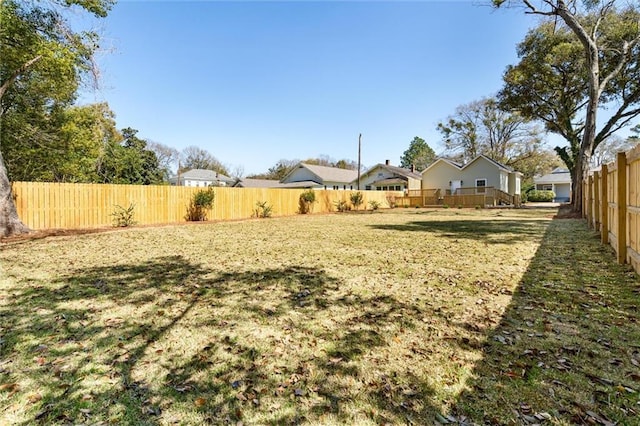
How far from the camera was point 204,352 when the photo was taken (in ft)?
8.45

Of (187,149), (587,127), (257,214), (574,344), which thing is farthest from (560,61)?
(187,149)

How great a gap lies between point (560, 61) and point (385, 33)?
39.0ft

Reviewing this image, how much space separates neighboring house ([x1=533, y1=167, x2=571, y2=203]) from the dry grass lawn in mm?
44104

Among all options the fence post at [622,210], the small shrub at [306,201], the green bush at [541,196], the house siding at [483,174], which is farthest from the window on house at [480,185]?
the fence post at [622,210]

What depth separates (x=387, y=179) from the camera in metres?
36.0

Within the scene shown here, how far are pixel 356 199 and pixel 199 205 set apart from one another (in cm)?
1295

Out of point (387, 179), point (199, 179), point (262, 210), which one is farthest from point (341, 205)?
point (199, 179)

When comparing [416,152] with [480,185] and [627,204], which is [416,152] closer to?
[480,185]

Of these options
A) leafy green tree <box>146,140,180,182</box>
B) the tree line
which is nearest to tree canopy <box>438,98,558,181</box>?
the tree line

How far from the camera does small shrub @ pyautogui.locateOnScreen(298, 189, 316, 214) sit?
20016 millimetres

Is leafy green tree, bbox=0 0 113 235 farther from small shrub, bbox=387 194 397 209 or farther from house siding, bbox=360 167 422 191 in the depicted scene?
house siding, bbox=360 167 422 191

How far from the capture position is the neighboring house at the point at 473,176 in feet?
92.5

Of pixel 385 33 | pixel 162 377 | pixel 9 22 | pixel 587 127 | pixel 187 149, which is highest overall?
pixel 187 149

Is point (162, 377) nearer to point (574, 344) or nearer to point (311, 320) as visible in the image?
point (311, 320)
